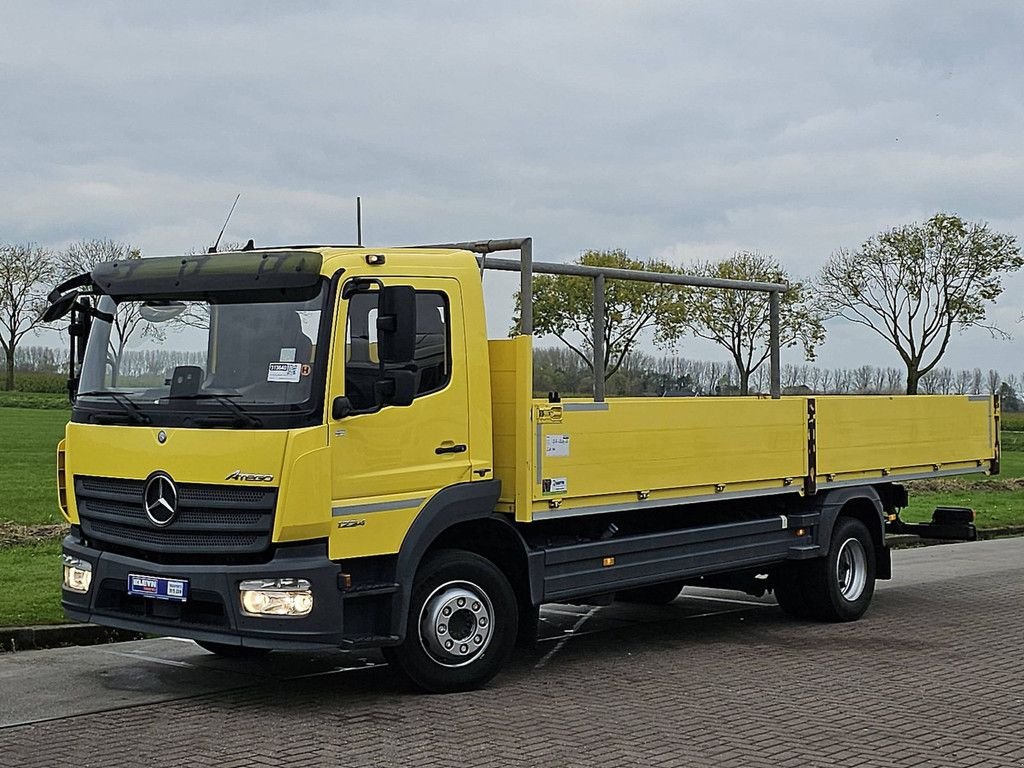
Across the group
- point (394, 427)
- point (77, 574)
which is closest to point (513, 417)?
point (394, 427)

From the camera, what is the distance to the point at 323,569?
8.24 metres

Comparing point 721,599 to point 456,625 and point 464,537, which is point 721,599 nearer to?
point 464,537

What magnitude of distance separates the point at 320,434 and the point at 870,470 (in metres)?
6.32

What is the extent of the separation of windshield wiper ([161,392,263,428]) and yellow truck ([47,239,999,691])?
17 mm

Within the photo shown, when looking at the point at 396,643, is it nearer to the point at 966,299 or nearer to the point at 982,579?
the point at 982,579

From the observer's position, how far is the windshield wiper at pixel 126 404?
865 cm

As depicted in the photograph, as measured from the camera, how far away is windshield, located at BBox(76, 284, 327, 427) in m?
8.35

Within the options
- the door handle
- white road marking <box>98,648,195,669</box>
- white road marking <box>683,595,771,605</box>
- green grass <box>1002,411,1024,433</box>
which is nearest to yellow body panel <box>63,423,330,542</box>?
the door handle

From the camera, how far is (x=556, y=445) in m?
9.47

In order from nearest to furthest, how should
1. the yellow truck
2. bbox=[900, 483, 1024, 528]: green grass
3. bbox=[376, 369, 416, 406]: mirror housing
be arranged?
the yellow truck → bbox=[376, 369, 416, 406]: mirror housing → bbox=[900, 483, 1024, 528]: green grass

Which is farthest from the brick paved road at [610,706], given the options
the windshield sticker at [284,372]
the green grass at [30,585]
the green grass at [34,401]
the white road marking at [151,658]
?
the green grass at [34,401]

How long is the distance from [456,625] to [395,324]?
1998mm

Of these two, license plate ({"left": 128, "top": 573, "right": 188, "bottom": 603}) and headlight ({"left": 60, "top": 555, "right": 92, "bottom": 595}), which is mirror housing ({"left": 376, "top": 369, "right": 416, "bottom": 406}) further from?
headlight ({"left": 60, "top": 555, "right": 92, "bottom": 595})

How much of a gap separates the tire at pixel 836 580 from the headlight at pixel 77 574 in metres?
6.10
